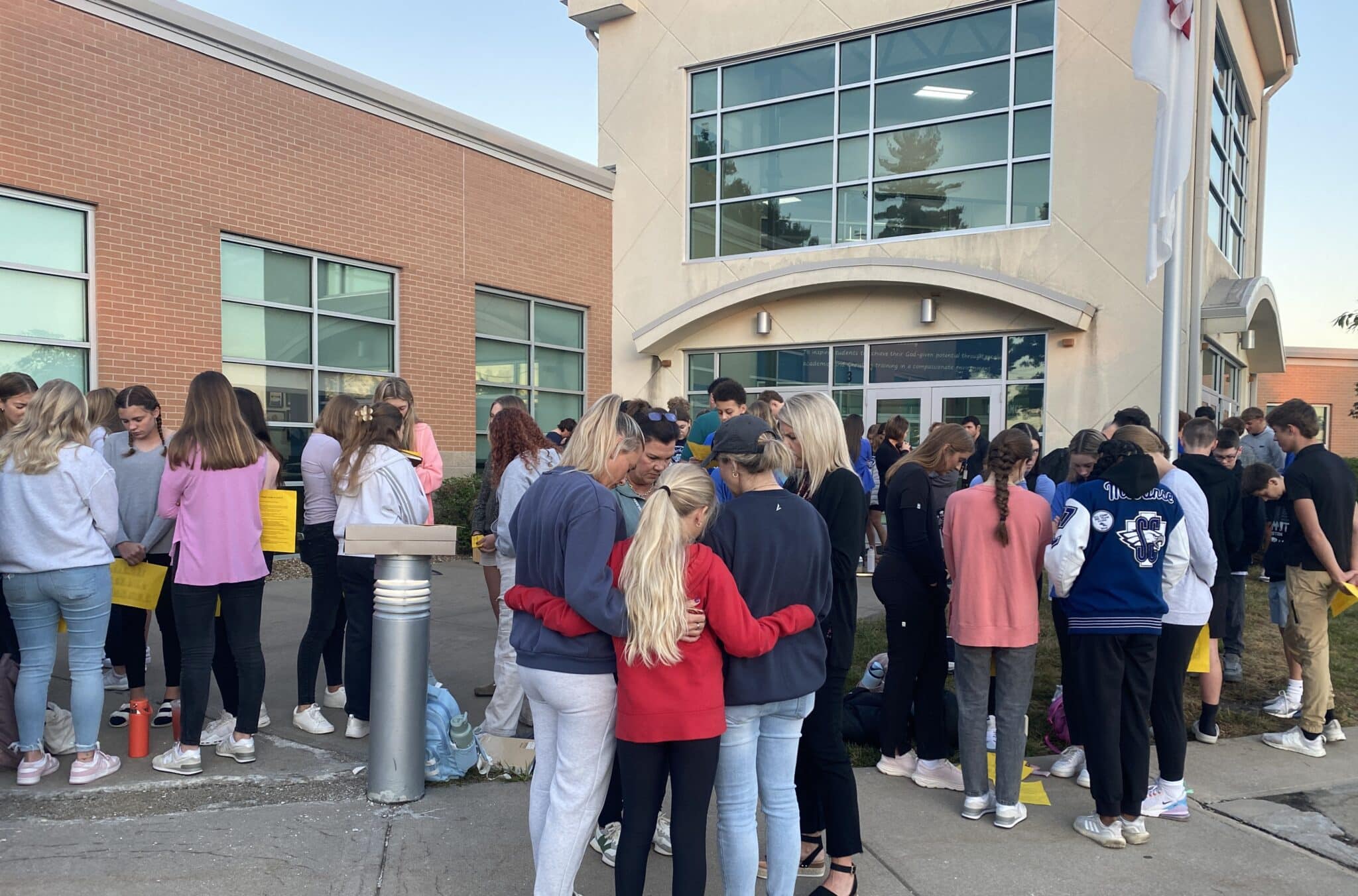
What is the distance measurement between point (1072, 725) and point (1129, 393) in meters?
8.78

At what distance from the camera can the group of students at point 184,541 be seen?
4473mm

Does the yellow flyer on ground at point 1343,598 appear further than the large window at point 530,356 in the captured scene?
No

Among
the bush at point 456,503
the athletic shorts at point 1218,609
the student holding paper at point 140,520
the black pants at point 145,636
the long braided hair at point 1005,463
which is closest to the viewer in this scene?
the long braided hair at point 1005,463

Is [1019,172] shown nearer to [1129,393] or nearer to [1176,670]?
[1129,393]

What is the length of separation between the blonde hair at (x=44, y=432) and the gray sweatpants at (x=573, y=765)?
115 inches

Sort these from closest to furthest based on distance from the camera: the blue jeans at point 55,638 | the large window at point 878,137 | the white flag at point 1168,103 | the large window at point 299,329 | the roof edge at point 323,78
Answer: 1. the blue jeans at point 55,638
2. the white flag at point 1168,103
3. the roof edge at point 323,78
4. the large window at point 299,329
5. the large window at point 878,137

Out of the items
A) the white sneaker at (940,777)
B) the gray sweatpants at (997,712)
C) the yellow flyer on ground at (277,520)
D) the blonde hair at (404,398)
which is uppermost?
the blonde hair at (404,398)

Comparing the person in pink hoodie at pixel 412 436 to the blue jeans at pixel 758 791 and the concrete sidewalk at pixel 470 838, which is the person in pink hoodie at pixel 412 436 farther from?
the blue jeans at pixel 758 791

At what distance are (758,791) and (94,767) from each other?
342 centimetres

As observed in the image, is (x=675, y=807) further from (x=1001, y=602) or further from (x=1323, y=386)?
(x=1323, y=386)

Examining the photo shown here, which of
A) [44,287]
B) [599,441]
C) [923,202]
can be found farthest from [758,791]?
[923,202]

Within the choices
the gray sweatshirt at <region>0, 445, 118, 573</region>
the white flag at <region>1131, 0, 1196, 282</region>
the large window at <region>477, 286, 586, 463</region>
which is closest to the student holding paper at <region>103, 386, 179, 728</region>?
the gray sweatshirt at <region>0, 445, 118, 573</region>

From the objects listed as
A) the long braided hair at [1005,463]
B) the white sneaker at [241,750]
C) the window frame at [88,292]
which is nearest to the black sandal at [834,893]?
the long braided hair at [1005,463]

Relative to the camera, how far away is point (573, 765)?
304 cm
